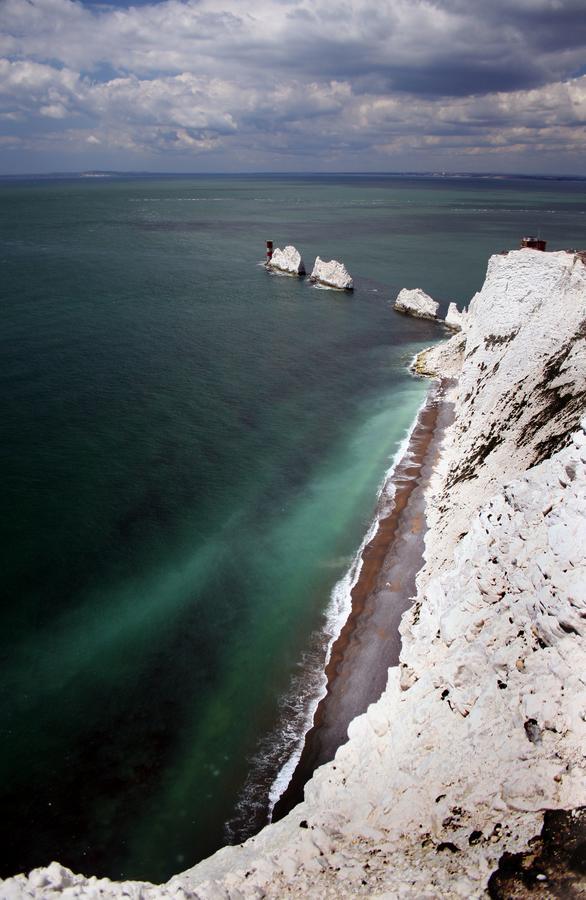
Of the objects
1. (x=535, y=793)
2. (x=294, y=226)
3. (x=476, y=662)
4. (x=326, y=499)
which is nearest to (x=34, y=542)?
(x=326, y=499)

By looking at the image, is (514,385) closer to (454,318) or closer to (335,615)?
(335,615)

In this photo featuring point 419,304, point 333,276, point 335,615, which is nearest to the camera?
point 335,615

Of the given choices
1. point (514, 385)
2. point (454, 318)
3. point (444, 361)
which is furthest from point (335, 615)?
point (454, 318)

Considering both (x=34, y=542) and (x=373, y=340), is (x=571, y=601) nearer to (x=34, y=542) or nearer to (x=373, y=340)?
(x=34, y=542)

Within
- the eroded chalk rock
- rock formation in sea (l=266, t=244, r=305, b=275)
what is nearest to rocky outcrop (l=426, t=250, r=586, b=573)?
the eroded chalk rock

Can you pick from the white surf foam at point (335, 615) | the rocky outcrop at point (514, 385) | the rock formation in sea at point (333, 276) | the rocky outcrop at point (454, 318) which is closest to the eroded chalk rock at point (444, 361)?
the rocky outcrop at point (454, 318)
